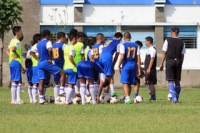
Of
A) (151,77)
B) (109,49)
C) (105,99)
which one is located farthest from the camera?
(151,77)

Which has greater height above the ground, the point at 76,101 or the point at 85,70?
the point at 85,70

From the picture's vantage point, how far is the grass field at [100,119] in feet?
47.4

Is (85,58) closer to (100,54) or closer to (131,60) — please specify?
(100,54)

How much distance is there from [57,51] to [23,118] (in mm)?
6550

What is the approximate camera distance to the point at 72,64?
2269cm

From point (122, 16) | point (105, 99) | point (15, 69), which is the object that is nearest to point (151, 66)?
point (105, 99)

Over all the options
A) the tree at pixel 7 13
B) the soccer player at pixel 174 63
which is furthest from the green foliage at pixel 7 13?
the soccer player at pixel 174 63

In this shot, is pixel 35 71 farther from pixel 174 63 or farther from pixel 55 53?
pixel 174 63

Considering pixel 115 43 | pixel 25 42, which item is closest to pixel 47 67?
pixel 115 43

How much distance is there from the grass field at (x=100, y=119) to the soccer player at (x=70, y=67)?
234 cm

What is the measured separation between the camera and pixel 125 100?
22.9m

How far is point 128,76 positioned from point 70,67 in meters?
1.80

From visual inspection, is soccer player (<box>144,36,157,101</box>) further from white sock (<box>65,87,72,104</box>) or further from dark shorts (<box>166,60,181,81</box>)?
white sock (<box>65,87,72,104</box>)

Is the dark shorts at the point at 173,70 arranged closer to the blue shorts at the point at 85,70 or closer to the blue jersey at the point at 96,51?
the blue jersey at the point at 96,51
